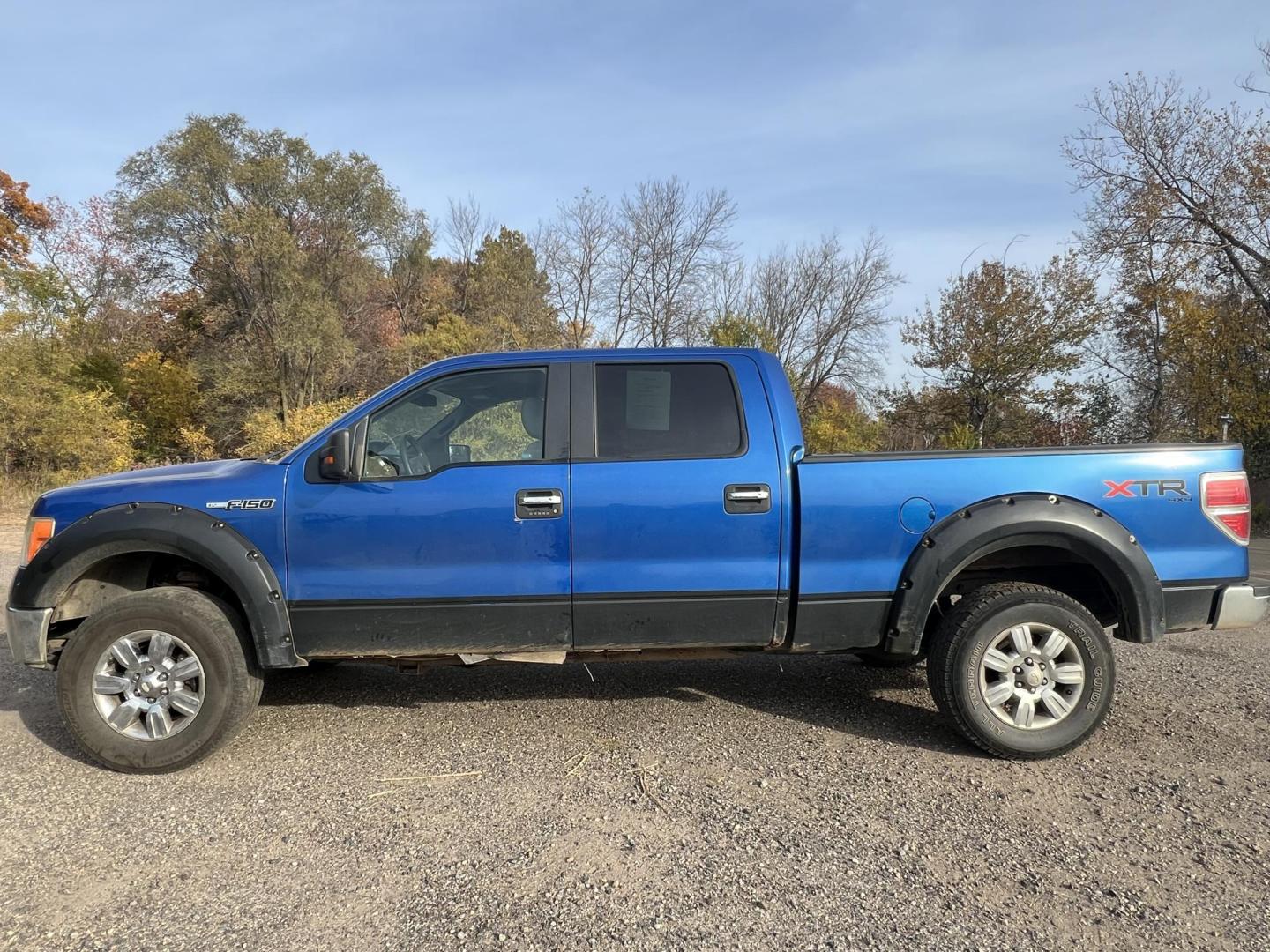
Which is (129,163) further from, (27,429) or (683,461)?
(683,461)

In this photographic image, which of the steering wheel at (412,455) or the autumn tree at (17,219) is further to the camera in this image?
the autumn tree at (17,219)

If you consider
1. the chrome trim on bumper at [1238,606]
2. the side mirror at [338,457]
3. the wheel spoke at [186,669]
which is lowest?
the wheel spoke at [186,669]

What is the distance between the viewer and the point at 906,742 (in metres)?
3.95

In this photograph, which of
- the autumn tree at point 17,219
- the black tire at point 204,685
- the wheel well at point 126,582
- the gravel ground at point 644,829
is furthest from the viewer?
the autumn tree at point 17,219

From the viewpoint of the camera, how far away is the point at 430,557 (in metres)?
3.70

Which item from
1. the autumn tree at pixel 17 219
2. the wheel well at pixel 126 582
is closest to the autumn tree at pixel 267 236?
the autumn tree at pixel 17 219

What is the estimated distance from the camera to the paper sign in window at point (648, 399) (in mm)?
3926

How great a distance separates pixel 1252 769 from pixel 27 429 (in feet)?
65.7

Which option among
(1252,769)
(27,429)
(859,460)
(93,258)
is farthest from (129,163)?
(1252,769)

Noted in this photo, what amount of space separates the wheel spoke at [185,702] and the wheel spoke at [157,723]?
59 mm

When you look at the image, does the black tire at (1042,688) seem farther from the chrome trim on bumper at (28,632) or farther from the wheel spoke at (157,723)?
the chrome trim on bumper at (28,632)

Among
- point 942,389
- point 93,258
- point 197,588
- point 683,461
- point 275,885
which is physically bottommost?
point 275,885

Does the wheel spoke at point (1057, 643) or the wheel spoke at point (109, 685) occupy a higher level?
the wheel spoke at point (1057, 643)

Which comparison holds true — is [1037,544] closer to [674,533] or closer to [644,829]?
[674,533]
